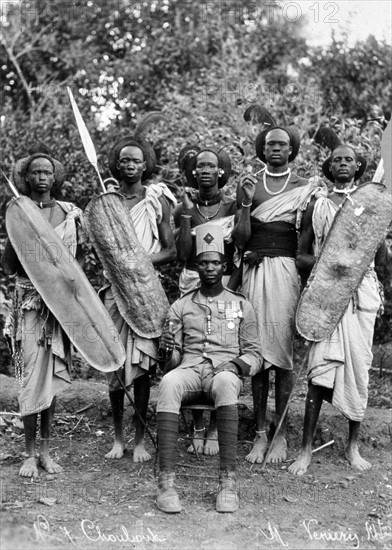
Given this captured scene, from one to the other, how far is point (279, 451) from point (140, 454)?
0.96 m

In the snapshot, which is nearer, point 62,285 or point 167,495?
point 167,495

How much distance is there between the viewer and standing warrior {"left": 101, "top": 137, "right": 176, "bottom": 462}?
471cm

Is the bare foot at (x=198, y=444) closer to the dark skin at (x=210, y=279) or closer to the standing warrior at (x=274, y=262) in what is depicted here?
the standing warrior at (x=274, y=262)

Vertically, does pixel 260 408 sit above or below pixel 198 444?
above

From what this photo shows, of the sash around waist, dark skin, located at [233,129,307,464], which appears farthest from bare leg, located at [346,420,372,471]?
the sash around waist

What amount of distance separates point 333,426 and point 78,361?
3.00m

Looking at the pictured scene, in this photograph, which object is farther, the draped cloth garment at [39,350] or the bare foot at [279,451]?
the bare foot at [279,451]

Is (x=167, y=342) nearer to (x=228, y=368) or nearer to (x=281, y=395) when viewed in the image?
(x=228, y=368)

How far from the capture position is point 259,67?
39.0 ft

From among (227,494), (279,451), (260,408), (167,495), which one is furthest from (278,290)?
(167,495)

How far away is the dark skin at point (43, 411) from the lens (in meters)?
4.54

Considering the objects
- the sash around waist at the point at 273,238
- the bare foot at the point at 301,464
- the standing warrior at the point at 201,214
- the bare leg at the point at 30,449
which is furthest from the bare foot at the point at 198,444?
the sash around waist at the point at 273,238

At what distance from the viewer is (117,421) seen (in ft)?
16.1

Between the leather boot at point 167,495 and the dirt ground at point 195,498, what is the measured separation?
5 centimetres
